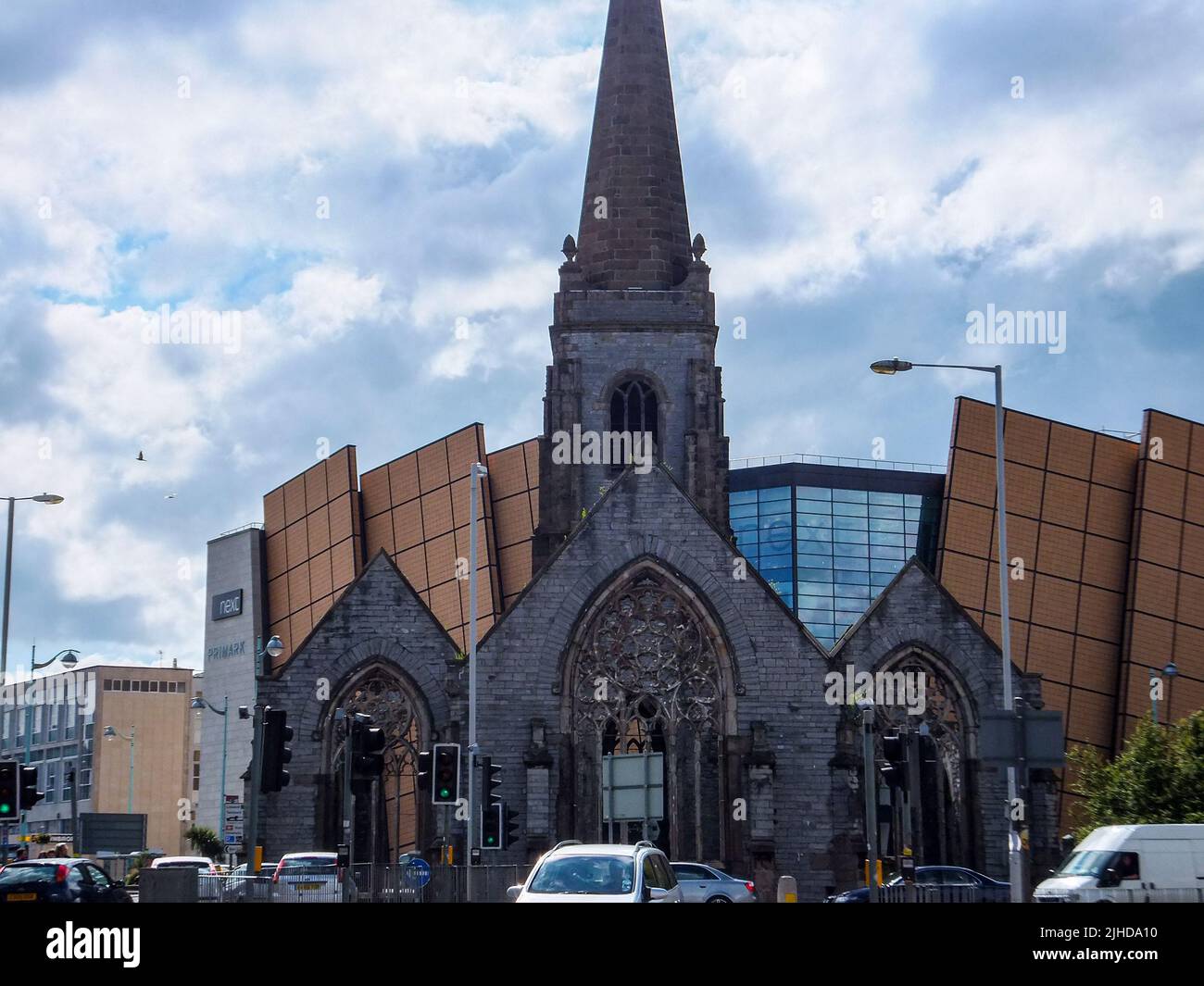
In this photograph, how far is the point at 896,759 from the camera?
27.1 metres

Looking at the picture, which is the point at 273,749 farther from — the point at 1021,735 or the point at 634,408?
the point at 634,408

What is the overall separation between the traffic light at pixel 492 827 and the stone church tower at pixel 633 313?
13.4m

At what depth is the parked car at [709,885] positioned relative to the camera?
32875mm

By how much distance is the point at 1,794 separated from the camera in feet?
99.1

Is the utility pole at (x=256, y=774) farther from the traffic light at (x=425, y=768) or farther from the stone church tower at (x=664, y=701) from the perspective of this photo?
the stone church tower at (x=664, y=701)

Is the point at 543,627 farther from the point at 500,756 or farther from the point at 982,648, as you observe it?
the point at 982,648

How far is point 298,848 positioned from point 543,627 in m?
7.86

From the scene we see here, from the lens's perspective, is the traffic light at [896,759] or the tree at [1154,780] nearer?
the traffic light at [896,759]

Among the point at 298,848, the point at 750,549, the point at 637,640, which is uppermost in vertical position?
the point at 750,549

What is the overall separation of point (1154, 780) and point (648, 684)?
12.1 m

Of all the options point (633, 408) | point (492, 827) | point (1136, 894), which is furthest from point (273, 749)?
point (633, 408)

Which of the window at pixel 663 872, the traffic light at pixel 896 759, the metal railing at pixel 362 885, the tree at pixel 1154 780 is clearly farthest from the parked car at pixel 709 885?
the window at pixel 663 872

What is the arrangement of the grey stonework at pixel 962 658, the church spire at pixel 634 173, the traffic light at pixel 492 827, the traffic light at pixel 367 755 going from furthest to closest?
the church spire at pixel 634 173
the grey stonework at pixel 962 658
the traffic light at pixel 492 827
the traffic light at pixel 367 755
